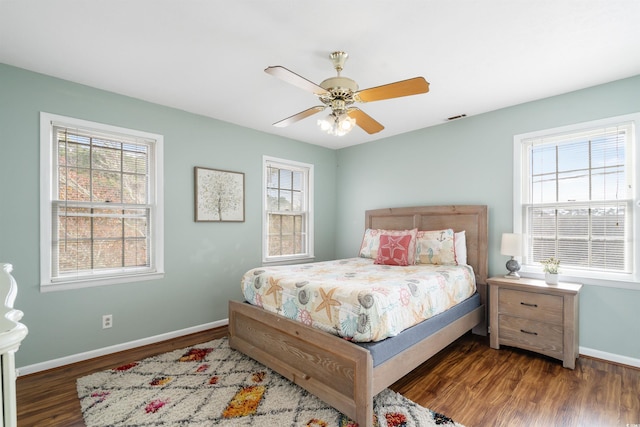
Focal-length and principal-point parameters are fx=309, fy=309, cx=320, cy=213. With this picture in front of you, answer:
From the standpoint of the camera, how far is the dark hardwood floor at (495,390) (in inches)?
79.0

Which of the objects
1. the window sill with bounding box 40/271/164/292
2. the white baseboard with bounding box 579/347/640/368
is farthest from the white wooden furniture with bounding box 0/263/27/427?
the white baseboard with bounding box 579/347/640/368

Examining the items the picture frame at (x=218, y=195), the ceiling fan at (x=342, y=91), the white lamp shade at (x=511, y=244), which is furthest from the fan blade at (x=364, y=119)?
the picture frame at (x=218, y=195)

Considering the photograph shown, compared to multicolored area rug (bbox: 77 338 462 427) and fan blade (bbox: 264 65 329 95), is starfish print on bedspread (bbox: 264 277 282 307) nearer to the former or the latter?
multicolored area rug (bbox: 77 338 462 427)

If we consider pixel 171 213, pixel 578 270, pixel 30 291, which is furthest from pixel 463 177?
pixel 30 291

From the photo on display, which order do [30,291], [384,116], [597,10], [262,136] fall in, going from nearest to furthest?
[597,10] → [30,291] → [384,116] → [262,136]

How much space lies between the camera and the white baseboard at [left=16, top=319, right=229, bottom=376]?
257 centimetres

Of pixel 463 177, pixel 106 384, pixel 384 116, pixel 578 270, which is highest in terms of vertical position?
pixel 384 116

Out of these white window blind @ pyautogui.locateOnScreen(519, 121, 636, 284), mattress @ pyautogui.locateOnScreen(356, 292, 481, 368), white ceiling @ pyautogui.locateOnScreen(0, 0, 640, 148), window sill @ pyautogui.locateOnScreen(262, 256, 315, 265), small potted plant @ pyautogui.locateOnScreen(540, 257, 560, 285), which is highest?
white ceiling @ pyautogui.locateOnScreen(0, 0, 640, 148)

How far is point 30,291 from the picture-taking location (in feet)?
8.46

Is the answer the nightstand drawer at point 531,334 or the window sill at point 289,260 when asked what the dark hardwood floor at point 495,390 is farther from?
the window sill at point 289,260

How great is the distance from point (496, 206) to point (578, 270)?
95 cm

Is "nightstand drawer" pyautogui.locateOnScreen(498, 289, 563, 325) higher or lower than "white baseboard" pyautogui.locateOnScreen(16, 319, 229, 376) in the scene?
higher

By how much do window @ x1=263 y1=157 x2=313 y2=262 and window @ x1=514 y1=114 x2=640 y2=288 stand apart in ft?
9.08

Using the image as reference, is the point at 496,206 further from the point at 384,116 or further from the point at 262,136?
the point at 262,136
